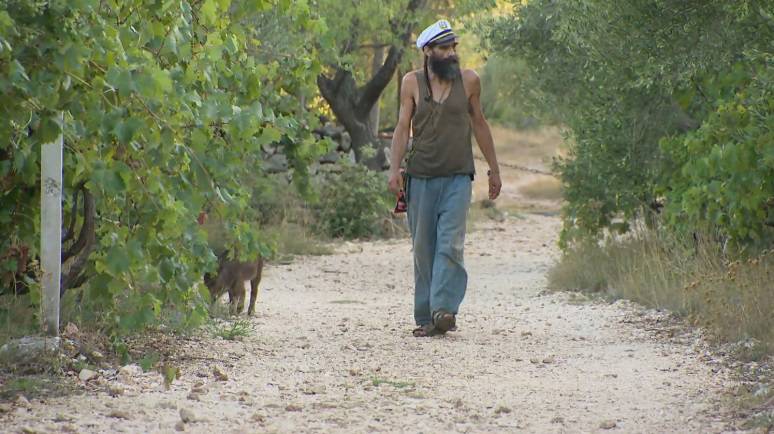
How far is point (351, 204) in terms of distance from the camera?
17047 millimetres

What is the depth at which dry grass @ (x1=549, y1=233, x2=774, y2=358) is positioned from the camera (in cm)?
732

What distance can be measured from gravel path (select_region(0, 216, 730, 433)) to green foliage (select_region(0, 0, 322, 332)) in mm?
457

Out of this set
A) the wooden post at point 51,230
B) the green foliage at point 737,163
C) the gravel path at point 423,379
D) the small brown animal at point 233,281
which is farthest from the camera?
the small brown animal at point 233,281

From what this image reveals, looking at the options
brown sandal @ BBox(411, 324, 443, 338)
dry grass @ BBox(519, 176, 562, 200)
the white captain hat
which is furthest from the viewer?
dry grass @ BBox(519, 176, 562, 200)

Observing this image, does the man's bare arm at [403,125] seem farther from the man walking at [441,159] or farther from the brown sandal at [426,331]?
the brown sandal at [426,331]

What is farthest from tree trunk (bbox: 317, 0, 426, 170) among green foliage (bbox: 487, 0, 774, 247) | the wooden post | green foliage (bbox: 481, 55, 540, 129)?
the wooden post

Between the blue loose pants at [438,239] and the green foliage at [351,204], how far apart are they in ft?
28.7

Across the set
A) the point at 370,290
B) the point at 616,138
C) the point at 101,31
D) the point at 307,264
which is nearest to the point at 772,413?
the point at 101,31

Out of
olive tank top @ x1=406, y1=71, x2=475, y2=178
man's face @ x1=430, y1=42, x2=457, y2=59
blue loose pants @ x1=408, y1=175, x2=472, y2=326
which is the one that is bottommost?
blue loose pants @ x1=408, y1=175, x2=472, y2=326

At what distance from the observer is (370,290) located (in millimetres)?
11789

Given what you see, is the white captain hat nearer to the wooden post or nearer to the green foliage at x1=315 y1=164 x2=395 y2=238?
the wooden post

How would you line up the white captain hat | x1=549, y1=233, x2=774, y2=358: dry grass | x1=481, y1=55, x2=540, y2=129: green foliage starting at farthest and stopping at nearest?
x1=481, y1=55, x2=540, y2=129: green foliage → the white captain hat → x1=549, y1=233, x2=774, y2=358: dry grass

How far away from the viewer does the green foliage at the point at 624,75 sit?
7.79 m

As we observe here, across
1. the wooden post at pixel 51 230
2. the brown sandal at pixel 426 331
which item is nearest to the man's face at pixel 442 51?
the brown sandal at pixel 426 331
